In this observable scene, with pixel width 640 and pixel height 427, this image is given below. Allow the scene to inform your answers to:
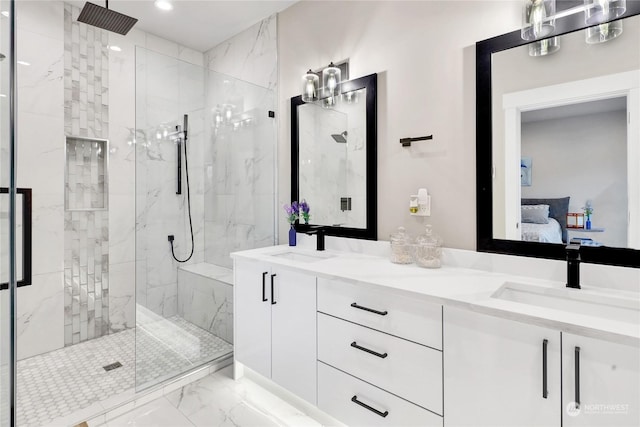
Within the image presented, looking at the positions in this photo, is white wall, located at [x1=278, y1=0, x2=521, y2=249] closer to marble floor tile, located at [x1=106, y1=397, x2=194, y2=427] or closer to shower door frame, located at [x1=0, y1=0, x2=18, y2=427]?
marble floor tile, located at [x1=106, y1=397, x2=194, y2=427]

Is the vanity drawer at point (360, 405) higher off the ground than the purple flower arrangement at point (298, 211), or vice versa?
the purple flower arrangement at point (298, 211)

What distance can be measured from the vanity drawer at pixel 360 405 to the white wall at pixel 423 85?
85 cm

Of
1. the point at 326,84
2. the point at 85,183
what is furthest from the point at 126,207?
the point at 326,84

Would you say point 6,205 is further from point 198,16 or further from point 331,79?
point 198,16

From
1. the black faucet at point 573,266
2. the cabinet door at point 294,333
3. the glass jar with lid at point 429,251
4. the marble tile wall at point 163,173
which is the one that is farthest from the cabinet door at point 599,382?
the marble tile wall at point 163,173

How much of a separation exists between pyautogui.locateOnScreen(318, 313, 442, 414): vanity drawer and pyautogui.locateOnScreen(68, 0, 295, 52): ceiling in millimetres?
2487

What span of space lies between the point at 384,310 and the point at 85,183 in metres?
2.69

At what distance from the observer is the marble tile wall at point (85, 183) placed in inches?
103

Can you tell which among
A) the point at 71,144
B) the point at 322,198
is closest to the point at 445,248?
the point at 322,198

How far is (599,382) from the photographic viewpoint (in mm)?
963

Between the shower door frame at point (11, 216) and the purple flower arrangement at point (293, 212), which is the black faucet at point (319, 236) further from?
the shower door frame at point (11, 216)

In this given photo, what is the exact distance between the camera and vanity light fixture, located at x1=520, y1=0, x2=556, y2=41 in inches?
55.9

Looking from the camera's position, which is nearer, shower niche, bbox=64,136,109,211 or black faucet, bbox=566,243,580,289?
black faucet, bbox=566,243,580,289
